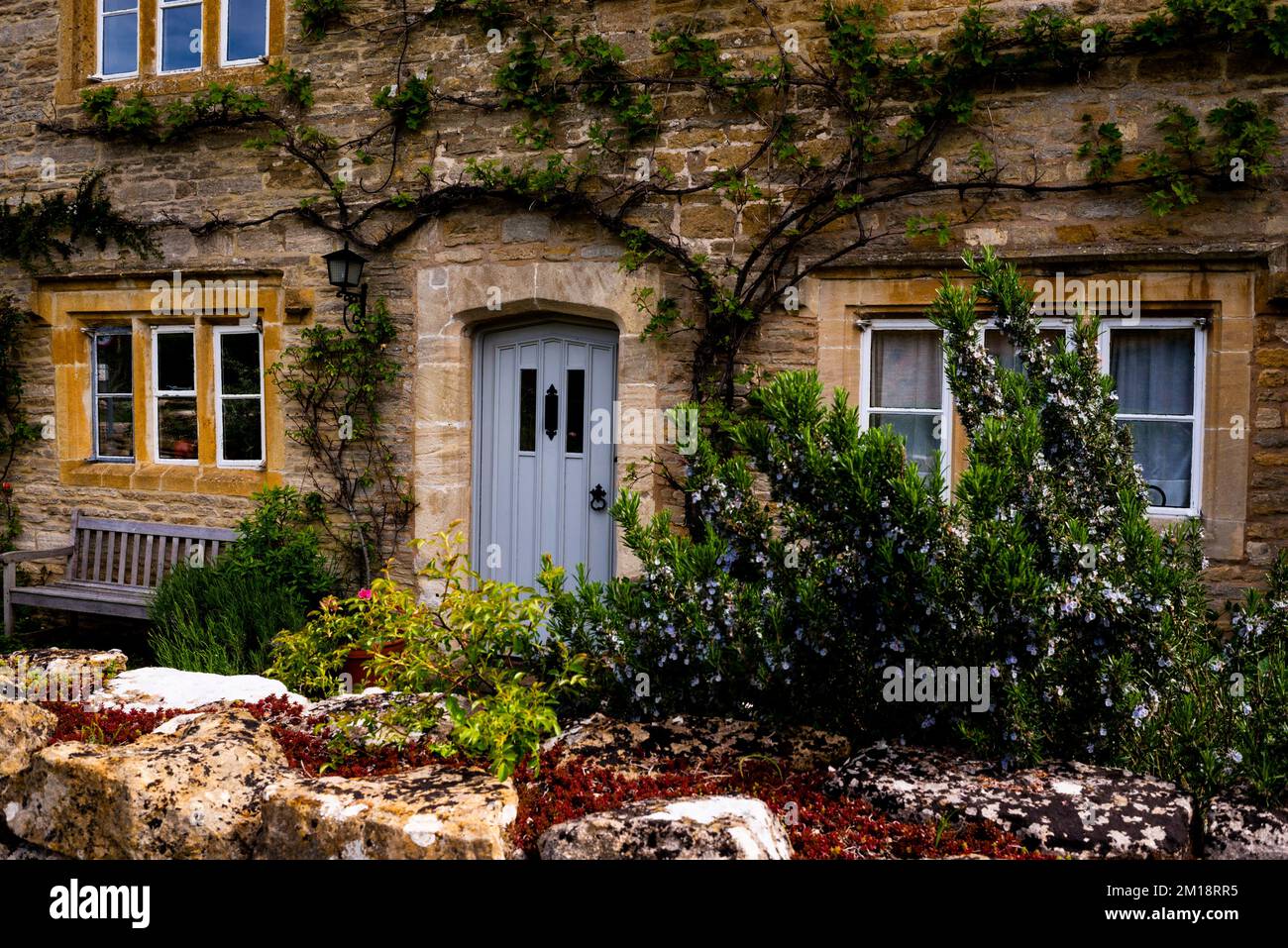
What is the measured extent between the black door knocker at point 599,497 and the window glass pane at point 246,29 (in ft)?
12.5

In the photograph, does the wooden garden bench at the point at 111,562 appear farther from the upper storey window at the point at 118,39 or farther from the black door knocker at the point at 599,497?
the upper storey window at the point at 118,39

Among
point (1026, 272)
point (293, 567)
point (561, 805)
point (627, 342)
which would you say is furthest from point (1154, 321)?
point (293, 567)

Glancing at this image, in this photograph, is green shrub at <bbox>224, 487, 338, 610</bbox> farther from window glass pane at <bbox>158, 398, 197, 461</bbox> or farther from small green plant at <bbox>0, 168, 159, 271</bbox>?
small green plant at <bbox>0, 168, 159, 271</bbox>

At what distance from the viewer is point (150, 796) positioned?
280 cm

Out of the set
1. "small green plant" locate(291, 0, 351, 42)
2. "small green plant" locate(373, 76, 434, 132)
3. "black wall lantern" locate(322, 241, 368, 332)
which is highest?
"small green plant" locate(291, 0, 351, 42)

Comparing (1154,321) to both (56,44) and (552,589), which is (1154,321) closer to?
(552,589)

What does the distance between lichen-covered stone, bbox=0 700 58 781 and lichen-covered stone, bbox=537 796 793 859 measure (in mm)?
1735

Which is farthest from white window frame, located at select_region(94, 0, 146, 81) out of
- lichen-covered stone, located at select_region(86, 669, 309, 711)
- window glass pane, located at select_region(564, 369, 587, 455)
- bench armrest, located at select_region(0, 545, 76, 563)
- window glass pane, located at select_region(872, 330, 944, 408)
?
window glass pane, located at select_region(872, 330, 944, 408)

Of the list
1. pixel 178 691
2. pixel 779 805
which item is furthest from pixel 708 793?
pixel 178 691

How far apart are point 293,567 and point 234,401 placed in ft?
5.06

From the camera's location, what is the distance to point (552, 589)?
355 centimetres

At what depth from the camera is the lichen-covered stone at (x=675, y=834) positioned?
2.40m

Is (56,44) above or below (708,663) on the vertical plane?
above

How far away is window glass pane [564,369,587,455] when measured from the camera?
6660 mm
